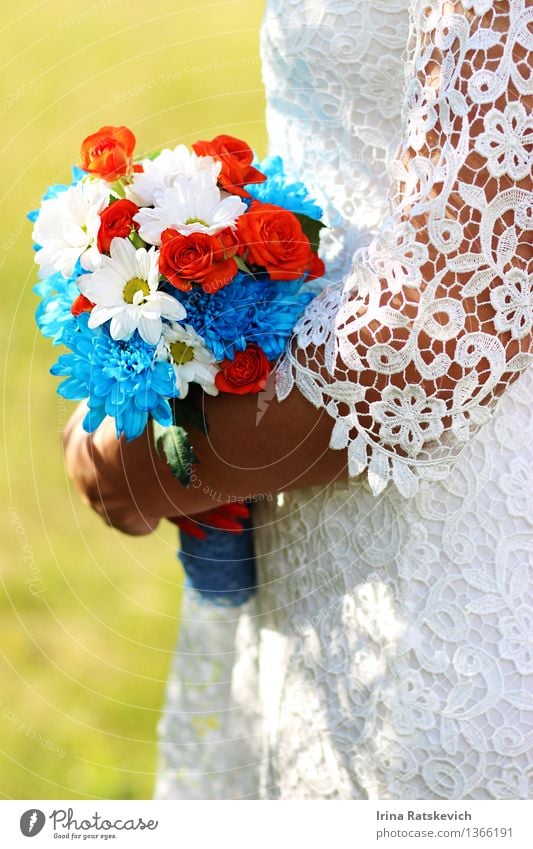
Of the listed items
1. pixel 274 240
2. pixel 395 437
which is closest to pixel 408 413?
pixel 395 437

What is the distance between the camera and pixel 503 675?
963mm

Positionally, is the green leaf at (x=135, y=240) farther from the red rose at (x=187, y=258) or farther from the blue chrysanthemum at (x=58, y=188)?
the blue chrysanthemum at (x=58, y=188)

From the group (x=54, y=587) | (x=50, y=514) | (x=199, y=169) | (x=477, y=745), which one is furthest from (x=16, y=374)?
(x=477, y=745)

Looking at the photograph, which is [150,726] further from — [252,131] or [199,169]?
[252,131]

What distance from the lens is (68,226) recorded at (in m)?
0.95

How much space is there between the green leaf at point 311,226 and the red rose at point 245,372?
6.9 inches

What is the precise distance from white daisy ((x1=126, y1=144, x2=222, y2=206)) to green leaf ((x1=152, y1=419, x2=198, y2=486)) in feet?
0.87

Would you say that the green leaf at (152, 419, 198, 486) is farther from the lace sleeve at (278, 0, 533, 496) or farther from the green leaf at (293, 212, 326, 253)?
the green leaf at (293, 212, 326, 253)

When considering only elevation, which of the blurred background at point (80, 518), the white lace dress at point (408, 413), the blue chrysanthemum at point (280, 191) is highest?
the blurred background at point (80, 518)

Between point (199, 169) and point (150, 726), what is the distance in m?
1.94

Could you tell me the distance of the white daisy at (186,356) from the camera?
904 millimetres

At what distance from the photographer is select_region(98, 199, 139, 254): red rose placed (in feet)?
2.95
